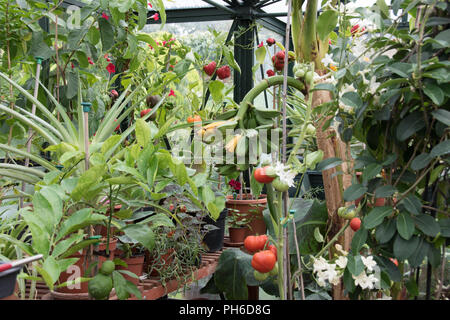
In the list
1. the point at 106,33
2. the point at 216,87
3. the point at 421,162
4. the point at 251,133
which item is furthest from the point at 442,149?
the point at 106,33

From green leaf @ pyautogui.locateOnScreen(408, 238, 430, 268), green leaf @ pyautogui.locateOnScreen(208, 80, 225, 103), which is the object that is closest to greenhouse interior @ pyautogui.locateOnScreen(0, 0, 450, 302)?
green leaf @ pyautogui.locateOnScreen(408, 238, 430, 268)

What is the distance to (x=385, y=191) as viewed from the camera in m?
0.75

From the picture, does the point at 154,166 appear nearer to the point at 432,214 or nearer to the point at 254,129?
the point at 254,129

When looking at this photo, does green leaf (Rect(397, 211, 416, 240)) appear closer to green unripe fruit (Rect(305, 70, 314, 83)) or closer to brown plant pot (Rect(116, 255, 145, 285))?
green unripe fruit (Rect(305, 70, 314, 83))

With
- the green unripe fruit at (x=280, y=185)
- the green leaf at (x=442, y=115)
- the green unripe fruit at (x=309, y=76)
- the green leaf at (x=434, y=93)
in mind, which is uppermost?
the green unripe fruit at (x=309, y=76)

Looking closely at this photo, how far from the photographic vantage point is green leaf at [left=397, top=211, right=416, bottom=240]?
714mm

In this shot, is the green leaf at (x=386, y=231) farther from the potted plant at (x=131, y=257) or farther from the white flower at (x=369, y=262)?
the potted plant at (x=131, y=257)

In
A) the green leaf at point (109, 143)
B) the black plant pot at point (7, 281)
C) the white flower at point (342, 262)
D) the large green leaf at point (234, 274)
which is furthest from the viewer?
the large green leaf at point (234, 274)

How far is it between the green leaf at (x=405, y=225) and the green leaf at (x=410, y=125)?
0.43 feet

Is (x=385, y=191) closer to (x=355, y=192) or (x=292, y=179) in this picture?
(x=355, y=192)

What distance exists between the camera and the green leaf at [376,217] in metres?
0.74

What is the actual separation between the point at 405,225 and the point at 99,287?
59 centimetres

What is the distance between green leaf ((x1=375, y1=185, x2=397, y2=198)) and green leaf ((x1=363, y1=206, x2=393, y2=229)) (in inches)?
1.0

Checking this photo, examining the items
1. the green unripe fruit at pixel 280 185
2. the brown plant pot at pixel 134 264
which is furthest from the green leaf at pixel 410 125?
the brown plant pot at pixel 134 264
